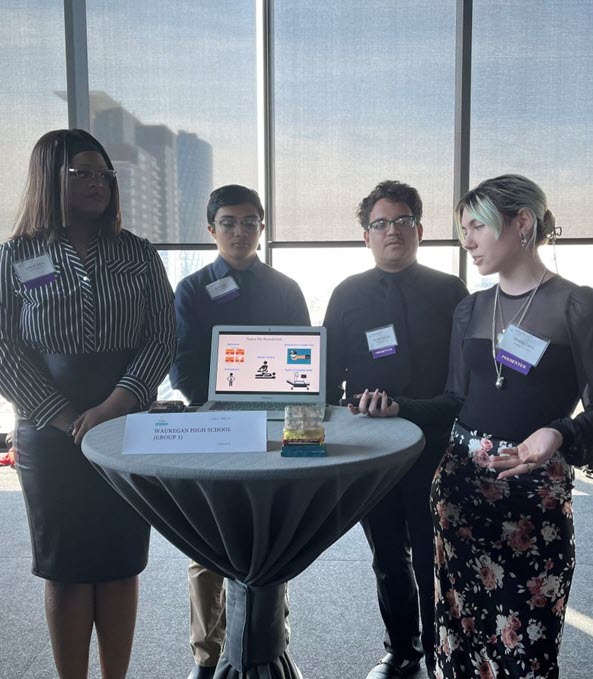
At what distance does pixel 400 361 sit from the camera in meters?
1.91

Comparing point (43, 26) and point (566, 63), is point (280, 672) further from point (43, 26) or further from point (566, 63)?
point (43, 26)

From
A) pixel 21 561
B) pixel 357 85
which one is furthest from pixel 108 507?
pixel 357 85

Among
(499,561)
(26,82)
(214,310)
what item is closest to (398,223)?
(214,310)

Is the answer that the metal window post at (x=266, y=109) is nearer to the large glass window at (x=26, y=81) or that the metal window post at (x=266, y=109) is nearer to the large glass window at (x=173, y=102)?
the large glass window at (x=173, y=102)

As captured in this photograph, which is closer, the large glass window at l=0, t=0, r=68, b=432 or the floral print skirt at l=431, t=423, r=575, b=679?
the floral print skirt at l=431, t=423, r=575, b=679

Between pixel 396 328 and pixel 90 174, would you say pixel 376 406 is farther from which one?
pixel 90 174

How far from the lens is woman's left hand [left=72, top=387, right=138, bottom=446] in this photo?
1.57 m

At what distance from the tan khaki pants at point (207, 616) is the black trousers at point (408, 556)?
0.53 metres

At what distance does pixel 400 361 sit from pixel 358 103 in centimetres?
281

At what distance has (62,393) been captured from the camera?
1635 millimetres

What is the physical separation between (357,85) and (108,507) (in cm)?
347

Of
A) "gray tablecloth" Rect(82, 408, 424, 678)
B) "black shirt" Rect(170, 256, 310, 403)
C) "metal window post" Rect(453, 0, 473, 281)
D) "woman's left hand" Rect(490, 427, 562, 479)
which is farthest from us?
"metal window post" Rect(453, 0, 473, 281)

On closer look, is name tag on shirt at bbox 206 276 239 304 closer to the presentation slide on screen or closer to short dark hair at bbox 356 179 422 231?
the presentation slide on screen

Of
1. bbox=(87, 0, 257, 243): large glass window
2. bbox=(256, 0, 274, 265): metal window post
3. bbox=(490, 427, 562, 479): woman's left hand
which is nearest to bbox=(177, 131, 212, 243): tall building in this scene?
bbox=(87, 0, 257, 243): large glass window
